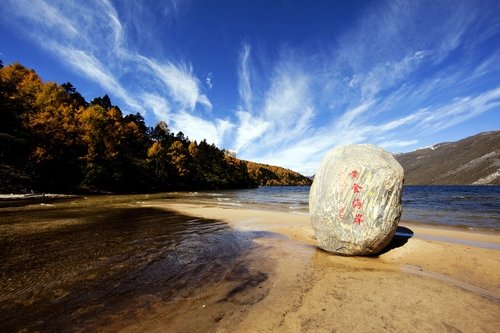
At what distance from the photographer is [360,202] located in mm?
7707

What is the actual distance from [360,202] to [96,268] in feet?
24.5

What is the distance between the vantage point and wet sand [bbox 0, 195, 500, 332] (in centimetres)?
429

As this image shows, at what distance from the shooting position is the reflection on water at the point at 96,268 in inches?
185

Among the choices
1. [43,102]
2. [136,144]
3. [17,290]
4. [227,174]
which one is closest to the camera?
[17,290]

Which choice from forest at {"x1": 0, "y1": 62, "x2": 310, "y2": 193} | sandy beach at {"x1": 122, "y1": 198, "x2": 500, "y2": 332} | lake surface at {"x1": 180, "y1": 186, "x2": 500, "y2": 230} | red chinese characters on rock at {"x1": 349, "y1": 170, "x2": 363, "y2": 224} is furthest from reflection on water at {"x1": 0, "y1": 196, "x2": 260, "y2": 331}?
forest at {"x1": 0, "y1": 62, "x2": 310, "y2": 193}

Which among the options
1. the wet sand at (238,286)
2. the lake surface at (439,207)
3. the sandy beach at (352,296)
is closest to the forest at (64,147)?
the lake surface at (439,207)

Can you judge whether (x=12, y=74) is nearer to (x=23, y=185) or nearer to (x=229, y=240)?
(x=23, y=185)

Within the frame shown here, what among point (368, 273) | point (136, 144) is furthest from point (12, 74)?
point (368, 273)

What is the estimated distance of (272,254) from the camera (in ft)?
28.1

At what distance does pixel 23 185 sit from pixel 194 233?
3585 centimetres

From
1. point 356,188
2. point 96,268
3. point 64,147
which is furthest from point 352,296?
point 64,147

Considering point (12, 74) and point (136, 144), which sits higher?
point (12, 74)

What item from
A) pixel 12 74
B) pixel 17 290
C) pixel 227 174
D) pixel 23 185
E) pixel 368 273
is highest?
pixel 12 74

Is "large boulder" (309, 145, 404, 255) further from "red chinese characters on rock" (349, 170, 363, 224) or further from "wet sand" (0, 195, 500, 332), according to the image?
"wet sand" (0, 195, 500, 332)
